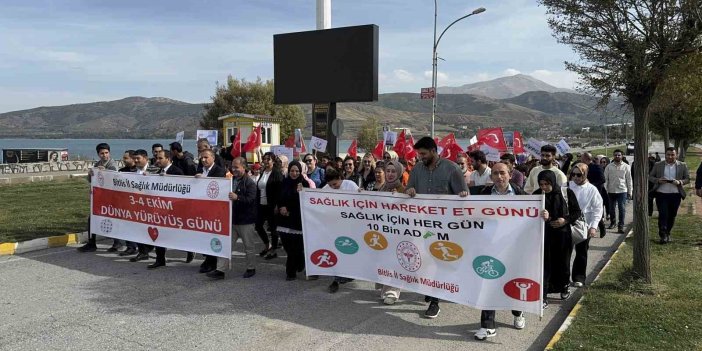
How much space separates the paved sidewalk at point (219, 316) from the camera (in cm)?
527

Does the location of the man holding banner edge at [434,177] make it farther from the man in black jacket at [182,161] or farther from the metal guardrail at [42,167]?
the metal guardrail at [42,167]

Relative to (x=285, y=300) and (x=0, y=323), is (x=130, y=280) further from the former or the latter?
(x=285, y=300)

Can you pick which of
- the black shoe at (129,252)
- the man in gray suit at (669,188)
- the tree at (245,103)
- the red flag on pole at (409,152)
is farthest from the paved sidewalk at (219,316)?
the tree at (245,103)

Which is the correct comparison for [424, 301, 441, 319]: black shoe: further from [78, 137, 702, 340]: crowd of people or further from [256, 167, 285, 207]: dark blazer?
[256, 167, 285, 207]: dark blazer

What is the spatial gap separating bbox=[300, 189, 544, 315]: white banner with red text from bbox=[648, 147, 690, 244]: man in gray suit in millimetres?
6151

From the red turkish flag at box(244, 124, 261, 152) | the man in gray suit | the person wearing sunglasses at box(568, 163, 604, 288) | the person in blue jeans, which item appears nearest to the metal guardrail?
the red turkish flag at box(244, 124, 261, 152)

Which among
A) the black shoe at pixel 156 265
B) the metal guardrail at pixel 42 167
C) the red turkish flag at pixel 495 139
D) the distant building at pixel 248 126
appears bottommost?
the black shoe at pixel 156 265

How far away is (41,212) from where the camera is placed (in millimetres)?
14281

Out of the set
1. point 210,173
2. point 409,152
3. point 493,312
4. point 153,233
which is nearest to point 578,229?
point 493,312

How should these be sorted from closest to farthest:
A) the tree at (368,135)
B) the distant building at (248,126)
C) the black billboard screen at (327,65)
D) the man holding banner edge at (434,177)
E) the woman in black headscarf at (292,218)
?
the man holding banner edge at (434,177), the woman in black headscarf at (292,218), the black billboard screen at (327,65), the distant building at (248,126), the tree at (368,135)

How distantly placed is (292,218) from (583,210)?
4.15m

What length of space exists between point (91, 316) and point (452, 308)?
4235 millimetres

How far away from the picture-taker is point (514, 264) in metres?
5.37

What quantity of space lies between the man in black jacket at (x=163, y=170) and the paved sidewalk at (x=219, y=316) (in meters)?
0.28
